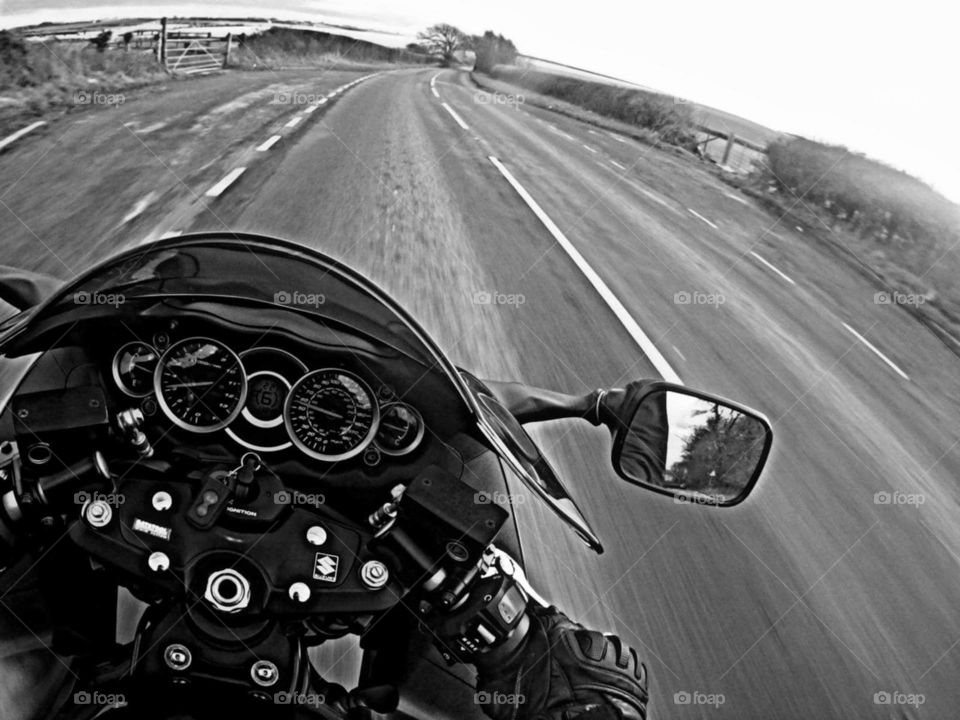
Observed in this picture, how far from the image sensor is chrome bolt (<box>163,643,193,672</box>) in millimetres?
1112

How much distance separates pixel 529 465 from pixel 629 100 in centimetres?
129

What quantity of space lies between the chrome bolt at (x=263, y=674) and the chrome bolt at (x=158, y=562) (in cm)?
19

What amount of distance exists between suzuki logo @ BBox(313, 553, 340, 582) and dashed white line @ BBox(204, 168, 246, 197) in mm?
1167

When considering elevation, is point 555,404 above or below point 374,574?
above

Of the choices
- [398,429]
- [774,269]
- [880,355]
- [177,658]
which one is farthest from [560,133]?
[177,658]

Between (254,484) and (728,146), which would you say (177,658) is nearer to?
(254,484)

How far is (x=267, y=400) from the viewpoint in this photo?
133cm

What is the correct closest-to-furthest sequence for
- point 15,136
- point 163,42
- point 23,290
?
point 23,290, point 15,136, point 163,42

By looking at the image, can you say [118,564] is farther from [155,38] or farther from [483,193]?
[155,38]

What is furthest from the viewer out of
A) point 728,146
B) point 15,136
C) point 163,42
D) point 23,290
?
point 728,146

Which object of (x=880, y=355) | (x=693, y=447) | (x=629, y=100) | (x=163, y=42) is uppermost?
(x=629, y=100)

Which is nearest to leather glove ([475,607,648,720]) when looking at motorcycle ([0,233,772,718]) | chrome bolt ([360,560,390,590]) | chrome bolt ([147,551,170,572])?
motorcycle ([0,233,772,718])

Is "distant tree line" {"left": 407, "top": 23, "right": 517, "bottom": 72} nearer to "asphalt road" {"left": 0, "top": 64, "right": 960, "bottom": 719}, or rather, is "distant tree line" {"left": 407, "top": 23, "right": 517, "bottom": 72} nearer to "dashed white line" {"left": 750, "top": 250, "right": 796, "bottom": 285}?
"asphalt road" {"left": 0, "top": 64, "right": 960, "bottom": 719}

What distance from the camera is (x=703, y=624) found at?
1.99 meters
